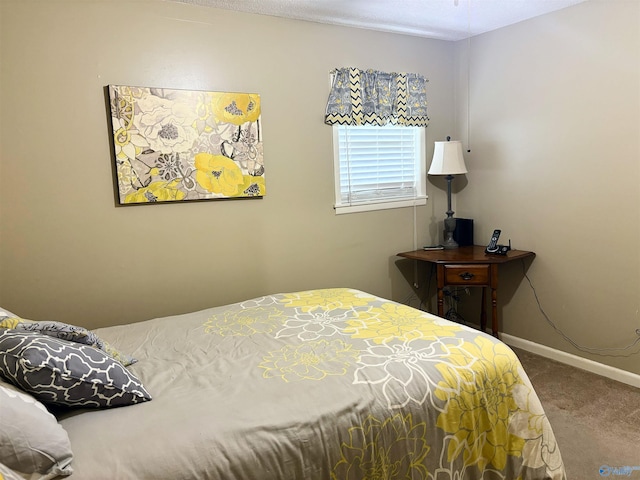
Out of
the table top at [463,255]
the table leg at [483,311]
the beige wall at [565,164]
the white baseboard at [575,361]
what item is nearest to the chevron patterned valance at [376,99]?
the beige wall at [565,164]

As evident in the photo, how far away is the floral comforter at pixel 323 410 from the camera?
1.36 metres

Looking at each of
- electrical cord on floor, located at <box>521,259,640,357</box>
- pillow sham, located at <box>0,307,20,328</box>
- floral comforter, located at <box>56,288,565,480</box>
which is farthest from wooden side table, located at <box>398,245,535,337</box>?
pillow sham, located at <box>0,307,20,328</box>

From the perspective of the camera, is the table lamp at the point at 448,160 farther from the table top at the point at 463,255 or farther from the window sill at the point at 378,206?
the table top at the point at 463,255

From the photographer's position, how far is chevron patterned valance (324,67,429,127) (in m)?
3.32

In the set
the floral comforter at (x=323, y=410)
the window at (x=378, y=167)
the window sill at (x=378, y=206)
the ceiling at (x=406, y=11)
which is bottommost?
the floral comforter at (x=323, y=410)

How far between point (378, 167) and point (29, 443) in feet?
9.59

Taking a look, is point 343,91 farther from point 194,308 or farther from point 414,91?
point 194,308

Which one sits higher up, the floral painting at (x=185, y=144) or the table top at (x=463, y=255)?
the floral painting at (x=185, y=144)

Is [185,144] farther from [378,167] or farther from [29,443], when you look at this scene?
[29,443]

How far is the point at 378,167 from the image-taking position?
3.63 m

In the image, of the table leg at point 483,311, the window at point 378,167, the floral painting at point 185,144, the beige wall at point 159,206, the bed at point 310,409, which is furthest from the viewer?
the table leg at point 483,311

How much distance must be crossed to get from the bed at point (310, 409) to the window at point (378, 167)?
150 centimetres

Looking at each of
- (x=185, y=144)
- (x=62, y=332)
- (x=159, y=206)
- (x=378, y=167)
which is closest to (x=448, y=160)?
(x=378, y=167)

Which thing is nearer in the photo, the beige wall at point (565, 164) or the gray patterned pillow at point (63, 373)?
the gray patterned pillow at point (63, 373)
